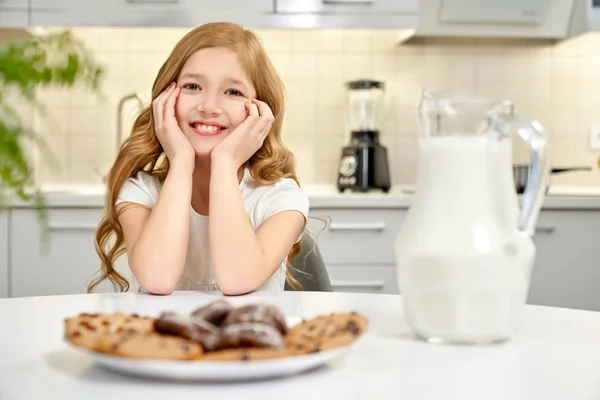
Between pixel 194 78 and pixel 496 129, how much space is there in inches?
35.3

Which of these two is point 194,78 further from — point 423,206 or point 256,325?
point 256,325

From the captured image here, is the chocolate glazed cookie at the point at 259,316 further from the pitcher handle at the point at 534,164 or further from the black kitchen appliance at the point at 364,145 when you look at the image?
the black kitchen appliance at the point at 364,145

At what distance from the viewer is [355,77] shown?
3.44 metres

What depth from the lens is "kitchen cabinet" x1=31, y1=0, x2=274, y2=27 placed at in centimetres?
298

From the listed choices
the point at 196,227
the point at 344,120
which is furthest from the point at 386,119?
the point at 196,227

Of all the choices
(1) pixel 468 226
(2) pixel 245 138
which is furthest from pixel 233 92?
(1) pixel 468 226

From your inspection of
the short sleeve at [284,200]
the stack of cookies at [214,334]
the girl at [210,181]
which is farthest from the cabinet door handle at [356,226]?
the stack of cookies at [214,334]

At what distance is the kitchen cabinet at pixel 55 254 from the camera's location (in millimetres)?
2840

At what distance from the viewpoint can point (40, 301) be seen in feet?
3.76

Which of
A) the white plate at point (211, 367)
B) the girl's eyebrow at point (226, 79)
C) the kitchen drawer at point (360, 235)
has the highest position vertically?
the girl's eyebrow at point (226, 79)

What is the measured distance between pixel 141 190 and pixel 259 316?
0.97 m

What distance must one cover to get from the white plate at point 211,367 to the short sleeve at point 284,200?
0.87 m

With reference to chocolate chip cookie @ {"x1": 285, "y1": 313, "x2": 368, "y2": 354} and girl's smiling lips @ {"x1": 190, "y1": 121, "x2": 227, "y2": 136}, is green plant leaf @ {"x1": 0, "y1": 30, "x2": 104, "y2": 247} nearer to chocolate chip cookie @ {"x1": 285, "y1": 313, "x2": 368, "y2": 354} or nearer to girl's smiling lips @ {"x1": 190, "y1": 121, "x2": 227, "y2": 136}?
chocolate chip cookie @ {"x1": 285, "y1": 313, "x2": 368, "y2": 354}

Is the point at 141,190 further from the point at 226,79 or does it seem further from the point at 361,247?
the point at 361,247
